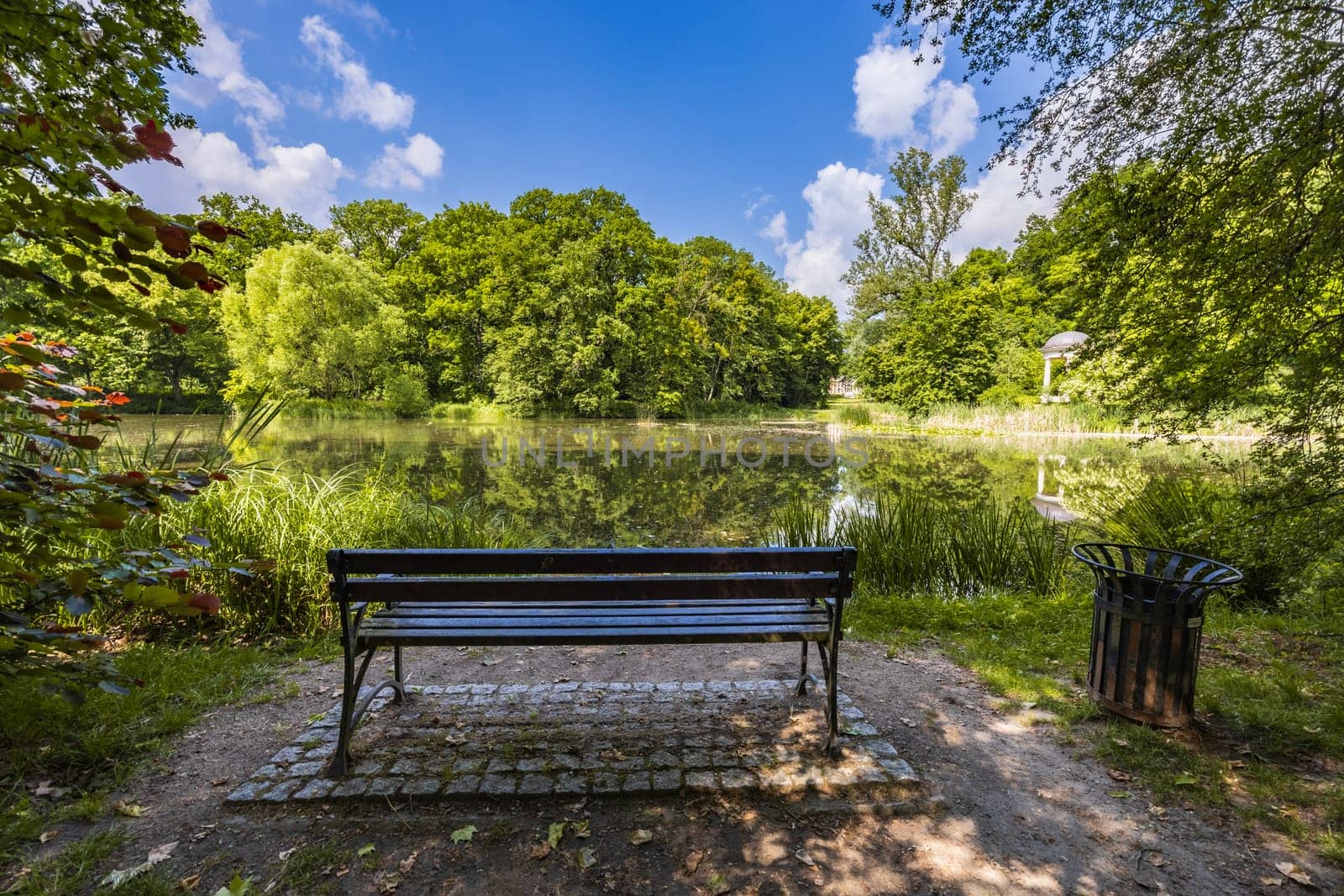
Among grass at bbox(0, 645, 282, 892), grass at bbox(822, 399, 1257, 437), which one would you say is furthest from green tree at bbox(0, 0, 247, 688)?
grass at bbox(822, 399, 1257, 437)

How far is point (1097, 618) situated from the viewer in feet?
9.20

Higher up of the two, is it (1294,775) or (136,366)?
(136,366)

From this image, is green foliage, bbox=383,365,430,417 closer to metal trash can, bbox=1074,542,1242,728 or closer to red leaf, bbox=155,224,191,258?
red leaf, bbox=155,224,191,258

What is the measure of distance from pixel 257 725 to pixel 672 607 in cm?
201

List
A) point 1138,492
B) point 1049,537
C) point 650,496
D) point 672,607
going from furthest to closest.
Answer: point 650,496, point 1138,492, point 1049,537, point 672,607

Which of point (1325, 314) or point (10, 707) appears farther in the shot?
point (1325, 314)

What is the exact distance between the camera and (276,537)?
13.1 feet

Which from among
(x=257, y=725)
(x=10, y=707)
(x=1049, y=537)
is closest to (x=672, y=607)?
(x=257, y=725)

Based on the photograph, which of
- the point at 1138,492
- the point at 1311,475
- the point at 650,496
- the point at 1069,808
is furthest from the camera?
the point at 650,496

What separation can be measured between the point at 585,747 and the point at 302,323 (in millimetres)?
27123

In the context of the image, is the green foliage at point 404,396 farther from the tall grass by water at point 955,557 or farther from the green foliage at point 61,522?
the green foliage at point 61,522

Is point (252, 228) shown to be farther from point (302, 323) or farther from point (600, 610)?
point (600, 610)

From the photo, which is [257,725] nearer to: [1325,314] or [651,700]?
[651,700]

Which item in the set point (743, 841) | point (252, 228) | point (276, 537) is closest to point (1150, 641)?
point (743, 841)
